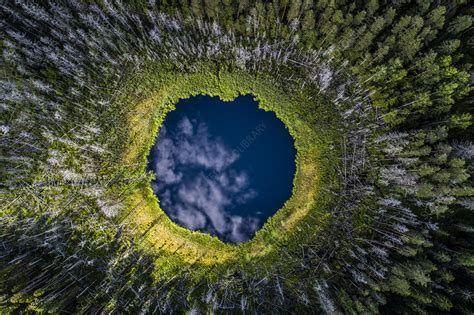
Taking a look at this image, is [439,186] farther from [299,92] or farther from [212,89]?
[212,89]

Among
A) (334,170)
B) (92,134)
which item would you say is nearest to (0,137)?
(92,134)

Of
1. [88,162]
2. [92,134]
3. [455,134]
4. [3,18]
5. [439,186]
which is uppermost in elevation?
[3,18]

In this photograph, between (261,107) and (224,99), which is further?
(224,99)

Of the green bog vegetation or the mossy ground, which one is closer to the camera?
the green bog vegetation

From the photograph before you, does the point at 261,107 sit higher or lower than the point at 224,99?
lower

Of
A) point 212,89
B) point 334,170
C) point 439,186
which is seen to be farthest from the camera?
point 212,89

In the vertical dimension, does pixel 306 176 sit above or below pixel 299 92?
below

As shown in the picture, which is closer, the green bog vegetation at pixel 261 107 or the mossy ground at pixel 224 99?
the green bog vegetation at pixel 261 107

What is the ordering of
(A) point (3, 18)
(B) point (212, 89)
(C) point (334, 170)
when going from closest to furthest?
(A) point (3, 18) → (C) point (334, 170) → (B) point (212, 89)
